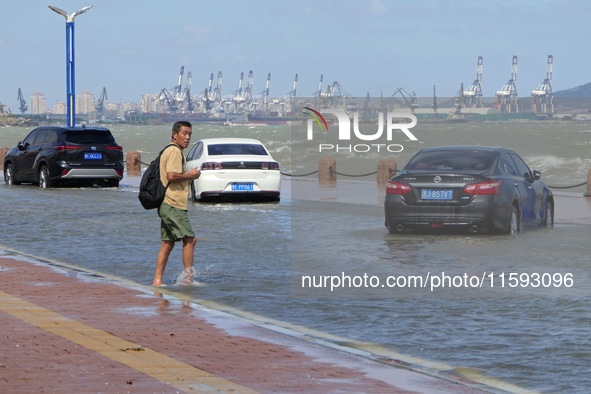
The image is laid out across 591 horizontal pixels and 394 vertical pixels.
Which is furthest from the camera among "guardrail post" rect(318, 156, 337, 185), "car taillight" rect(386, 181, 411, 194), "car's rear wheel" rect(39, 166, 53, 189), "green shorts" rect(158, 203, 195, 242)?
Answer: "guardrail post" rect(318, 156, 337, 185)

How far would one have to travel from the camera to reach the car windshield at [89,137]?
33.7 m

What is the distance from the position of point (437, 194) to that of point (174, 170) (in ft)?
19.8

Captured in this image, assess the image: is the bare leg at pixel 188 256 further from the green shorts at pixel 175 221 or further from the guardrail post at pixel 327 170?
the guardrail post at pixel 327 170

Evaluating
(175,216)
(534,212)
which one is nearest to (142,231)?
(534,212)

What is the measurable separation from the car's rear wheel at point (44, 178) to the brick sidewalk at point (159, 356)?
75.8ft

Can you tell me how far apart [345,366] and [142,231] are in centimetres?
1235

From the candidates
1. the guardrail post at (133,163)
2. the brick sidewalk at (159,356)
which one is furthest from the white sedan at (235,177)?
the guardrail post at (133,163)

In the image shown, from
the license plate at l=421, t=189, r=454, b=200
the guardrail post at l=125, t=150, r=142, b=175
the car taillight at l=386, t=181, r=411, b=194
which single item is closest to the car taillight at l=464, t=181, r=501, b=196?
the license plate at l=421, t=189, r=454, b=200

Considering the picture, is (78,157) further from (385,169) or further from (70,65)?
(70,65)

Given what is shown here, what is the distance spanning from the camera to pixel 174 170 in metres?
12.4

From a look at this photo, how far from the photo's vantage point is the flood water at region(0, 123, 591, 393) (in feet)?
29.6

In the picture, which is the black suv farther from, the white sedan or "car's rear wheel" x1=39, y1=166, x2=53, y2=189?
the white sedan

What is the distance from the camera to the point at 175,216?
1248 centimetres

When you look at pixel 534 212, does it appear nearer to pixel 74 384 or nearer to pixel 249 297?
pixel 249 297
